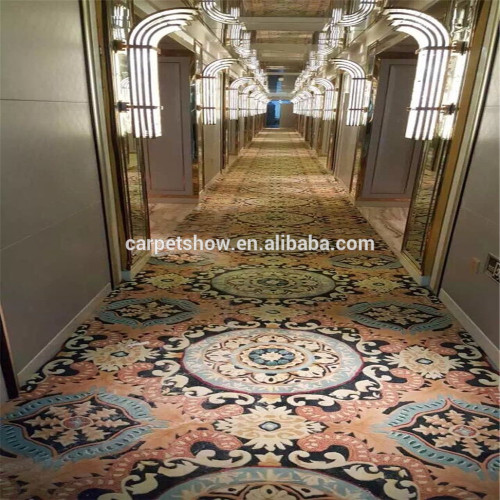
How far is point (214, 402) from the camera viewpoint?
2.26 metres

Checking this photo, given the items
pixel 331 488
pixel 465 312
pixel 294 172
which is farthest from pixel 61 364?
pixel 294 172

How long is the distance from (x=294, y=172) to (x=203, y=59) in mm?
4246

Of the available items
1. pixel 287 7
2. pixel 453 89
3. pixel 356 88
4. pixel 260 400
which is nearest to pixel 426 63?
pixel 453 89

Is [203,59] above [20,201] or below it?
above

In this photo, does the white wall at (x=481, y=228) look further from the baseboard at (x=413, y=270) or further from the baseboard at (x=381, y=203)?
the baseboard at (x=381, y=203)

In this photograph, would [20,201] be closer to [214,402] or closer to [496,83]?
[214,402]

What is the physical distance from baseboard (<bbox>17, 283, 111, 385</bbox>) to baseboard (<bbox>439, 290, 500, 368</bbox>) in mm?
2867

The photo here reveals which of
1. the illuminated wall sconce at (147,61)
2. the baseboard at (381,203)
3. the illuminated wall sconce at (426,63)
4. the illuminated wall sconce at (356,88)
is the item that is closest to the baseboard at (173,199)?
the baseboard at (381,203)

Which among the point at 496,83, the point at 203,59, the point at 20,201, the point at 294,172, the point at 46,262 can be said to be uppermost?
the point at 203,59

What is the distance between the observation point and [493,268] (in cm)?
274

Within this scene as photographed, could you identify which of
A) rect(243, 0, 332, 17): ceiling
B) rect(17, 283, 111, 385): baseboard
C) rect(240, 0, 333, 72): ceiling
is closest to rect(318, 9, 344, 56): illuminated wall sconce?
rect(240, 0, 333, 72): ceiling

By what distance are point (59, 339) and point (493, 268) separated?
9.72ft

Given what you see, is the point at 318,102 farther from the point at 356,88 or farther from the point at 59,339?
the point at 59,339

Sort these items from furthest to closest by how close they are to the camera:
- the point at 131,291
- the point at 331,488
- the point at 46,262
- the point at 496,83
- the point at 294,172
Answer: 1. the point at 294,172
2. the point at 131,291
3. the point at 496,83
4. the point at 46,262
5. the point at 331,488
